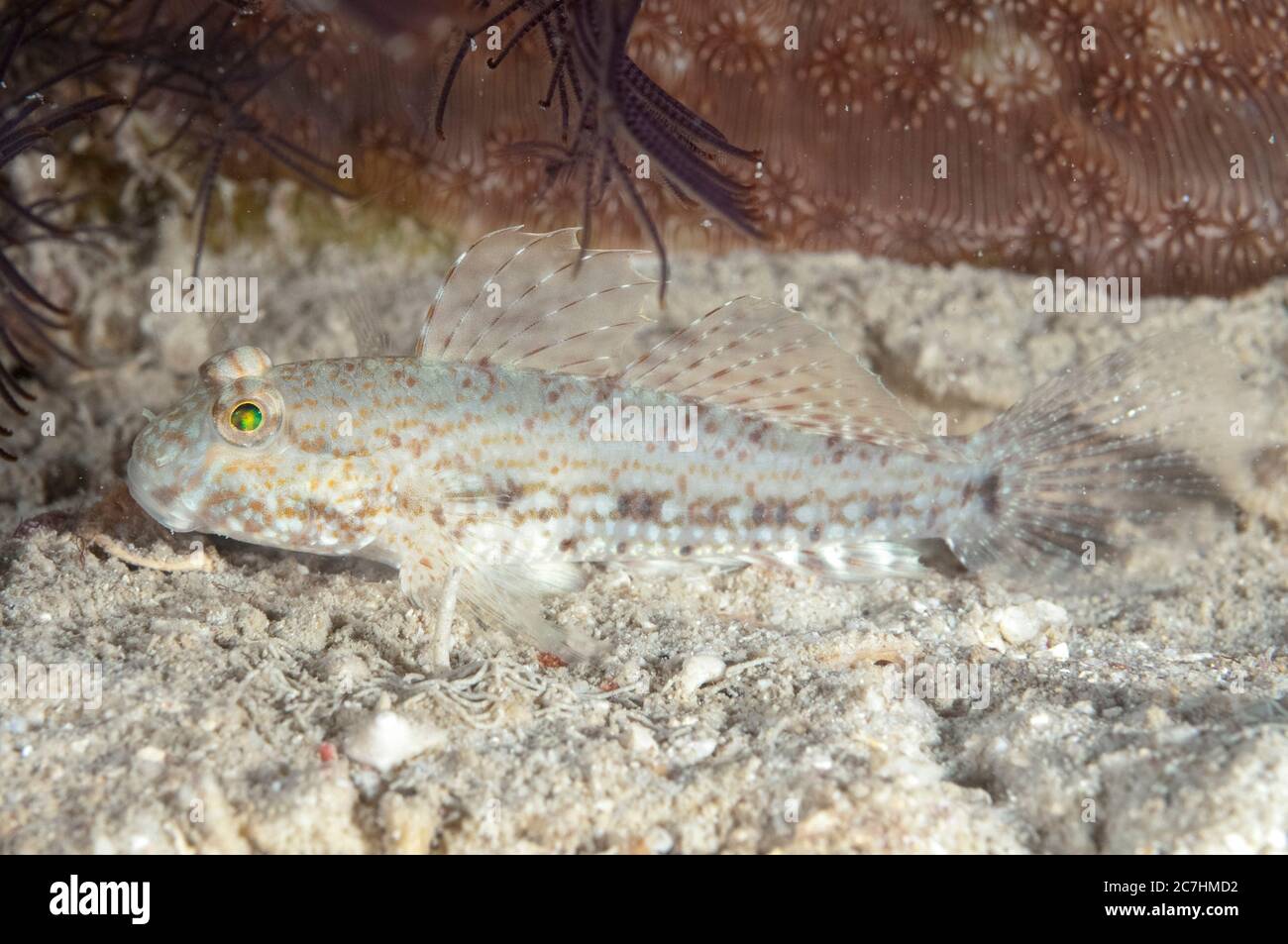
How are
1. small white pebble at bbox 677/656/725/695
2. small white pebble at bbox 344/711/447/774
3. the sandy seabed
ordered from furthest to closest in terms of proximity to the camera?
1. small white pebble at bbox 677/656/725/695
2. small white pebble at bbox 344/711/447/774
3. the sandy seabed

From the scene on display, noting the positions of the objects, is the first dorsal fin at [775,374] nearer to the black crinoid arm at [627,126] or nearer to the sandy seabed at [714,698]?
the black crinoid arm at [627,126]

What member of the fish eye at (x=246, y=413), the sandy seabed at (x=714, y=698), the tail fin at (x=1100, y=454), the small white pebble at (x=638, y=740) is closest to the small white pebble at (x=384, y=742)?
the sandy seabed at (x=714, y=698)

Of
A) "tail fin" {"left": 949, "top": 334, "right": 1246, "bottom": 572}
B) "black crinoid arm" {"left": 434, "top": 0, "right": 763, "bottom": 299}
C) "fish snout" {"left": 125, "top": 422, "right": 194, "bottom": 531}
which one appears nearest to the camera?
"black crinoid arm" {"left": 434, "top": 0, "right": 763, "bottom": 299}

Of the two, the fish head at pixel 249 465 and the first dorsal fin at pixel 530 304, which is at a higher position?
the first dorsal fin at pixel 530 304

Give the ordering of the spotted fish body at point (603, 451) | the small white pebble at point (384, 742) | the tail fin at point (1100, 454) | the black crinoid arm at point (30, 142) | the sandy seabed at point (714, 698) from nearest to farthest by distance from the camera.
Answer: the sandy seabed at point (714, 698) < the small white pebble at point (384, 742) < the spotted fish body at point (603, 451) < the tail fin at point (1100, 454) < the black crinoid arm at point (30, 142)

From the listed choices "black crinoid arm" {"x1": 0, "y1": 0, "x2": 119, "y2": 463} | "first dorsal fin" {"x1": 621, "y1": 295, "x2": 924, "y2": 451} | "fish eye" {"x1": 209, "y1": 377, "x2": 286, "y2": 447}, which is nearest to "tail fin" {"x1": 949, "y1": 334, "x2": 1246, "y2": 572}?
"first dorsal fin" {"x1": 621, "y1": 295, "x2": 924, "y2": 451}

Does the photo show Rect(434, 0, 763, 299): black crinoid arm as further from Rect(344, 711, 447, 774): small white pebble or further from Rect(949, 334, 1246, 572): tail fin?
Rect(949, 334, 1246, 572): tail fin
